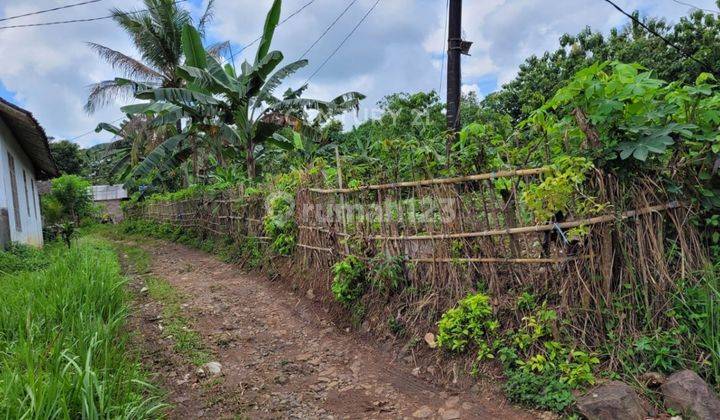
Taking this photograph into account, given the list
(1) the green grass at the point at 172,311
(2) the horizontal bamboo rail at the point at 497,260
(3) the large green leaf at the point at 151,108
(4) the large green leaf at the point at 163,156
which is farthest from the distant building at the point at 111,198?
(2) the horizontal bamboo rail at the point at 497,260

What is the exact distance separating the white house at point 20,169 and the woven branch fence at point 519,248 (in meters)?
7.81

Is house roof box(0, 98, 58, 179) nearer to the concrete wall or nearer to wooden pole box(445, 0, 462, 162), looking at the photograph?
wooden pole box(445, 0, 462, 162)

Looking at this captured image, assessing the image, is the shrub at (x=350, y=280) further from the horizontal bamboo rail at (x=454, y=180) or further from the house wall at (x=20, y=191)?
the house wall at (x=20, y=191)

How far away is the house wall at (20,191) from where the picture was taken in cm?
883

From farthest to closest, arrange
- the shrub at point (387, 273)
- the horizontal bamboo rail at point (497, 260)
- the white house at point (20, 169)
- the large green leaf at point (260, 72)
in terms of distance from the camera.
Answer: the large green leaf at point (260, 72) → the white house at point (20, 169) → the shrub at point (387, 273) → the horizontal bamboo rail at point (497, 260)

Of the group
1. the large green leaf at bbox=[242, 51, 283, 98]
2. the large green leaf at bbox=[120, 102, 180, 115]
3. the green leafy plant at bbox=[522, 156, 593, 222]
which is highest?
the large green leaf at bbox=[242, 51, 283, 98]

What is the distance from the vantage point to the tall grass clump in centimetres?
216

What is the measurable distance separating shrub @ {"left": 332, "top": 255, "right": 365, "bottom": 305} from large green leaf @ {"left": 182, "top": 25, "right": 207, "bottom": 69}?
677 centimetres

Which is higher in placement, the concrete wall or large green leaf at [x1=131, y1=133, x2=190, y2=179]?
large green leaf at [x1=131, y1=133, x2=190, y2=179]

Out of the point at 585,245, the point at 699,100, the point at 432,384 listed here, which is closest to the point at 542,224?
the point at 585,245

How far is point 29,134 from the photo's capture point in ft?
32.7

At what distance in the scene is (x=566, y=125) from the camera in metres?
2.99

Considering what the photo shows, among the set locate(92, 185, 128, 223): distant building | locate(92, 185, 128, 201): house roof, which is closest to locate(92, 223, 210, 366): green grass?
locate(92, 185, 128, 223): distant building

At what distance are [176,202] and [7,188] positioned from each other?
5183mm
